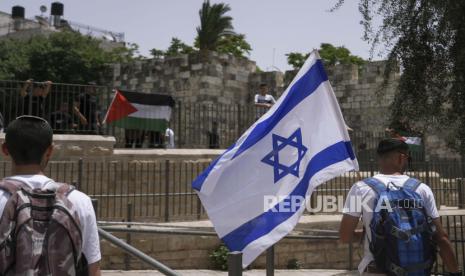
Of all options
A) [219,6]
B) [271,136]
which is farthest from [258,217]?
[219,6]

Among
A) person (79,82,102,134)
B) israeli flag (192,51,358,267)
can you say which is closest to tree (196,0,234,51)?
person (79,82,102,134)

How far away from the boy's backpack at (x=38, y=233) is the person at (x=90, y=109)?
9507 millimetres

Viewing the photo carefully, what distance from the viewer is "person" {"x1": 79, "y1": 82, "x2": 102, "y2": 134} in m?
11.5

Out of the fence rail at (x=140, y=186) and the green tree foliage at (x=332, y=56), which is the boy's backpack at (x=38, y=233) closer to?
the fence rail at (x=140, y=186)

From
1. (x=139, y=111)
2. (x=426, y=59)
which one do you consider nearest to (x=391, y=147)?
(x=426, y=59)

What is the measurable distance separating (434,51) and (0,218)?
5.92 m

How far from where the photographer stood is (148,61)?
2242 cm

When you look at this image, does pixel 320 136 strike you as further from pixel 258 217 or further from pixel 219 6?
pixel 219 6

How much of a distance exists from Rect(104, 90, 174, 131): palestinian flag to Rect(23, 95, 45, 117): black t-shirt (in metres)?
1.34

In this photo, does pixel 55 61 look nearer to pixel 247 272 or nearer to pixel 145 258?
pixel 247 272

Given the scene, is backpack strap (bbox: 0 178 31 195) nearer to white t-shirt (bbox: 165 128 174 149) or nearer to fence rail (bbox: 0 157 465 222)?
fence rail (bbox: 0 157 465 222)

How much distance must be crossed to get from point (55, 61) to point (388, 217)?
30536 millimetres

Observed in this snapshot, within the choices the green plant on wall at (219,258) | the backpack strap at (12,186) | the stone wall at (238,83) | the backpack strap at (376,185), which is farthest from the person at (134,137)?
the backpack strap at (12,186)

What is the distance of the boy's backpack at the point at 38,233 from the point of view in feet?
6.75
